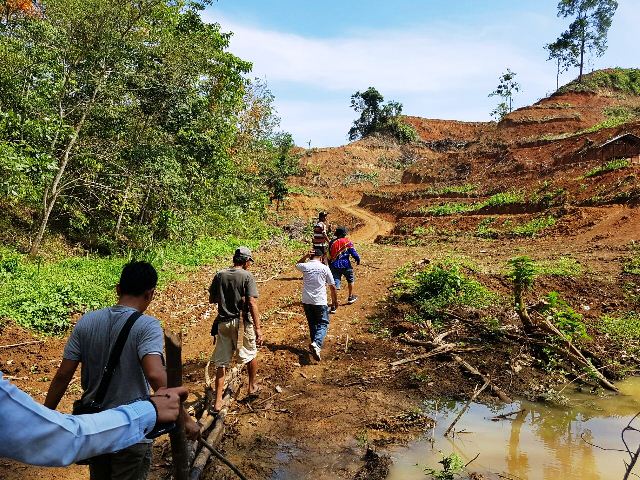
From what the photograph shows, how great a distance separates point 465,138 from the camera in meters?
66.6

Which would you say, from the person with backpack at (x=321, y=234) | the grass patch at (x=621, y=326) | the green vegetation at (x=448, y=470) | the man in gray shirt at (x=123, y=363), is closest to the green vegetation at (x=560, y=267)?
the grass patch at (x=621, y=326)

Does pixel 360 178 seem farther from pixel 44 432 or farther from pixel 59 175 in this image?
pixel 44 432

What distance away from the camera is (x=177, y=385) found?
299cm

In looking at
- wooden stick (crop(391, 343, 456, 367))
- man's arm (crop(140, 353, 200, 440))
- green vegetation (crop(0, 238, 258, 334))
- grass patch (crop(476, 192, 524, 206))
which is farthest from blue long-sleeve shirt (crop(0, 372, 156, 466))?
grass patch (crop(476, 192, 524, 206))

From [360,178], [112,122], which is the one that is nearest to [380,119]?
[360,178]

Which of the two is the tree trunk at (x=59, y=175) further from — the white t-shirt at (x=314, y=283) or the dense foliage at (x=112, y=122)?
the white t-shirt at (x=314, y=283)

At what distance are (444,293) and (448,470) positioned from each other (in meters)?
5.70

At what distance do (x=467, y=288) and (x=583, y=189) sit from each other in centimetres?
1675

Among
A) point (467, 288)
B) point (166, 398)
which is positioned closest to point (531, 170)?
point (467, 288)

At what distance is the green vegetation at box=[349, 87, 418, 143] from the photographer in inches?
2517

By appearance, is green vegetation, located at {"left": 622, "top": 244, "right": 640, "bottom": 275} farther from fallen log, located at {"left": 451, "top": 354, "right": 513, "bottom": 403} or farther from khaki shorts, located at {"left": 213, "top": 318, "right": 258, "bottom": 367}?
khaki shorts, located at {"left": 213, "top": 318, "right": 258, "bottom": 367}

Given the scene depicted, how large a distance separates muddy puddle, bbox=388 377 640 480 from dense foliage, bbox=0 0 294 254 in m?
8.77

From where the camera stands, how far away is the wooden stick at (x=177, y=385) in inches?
110

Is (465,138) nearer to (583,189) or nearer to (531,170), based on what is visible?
(531,170)
